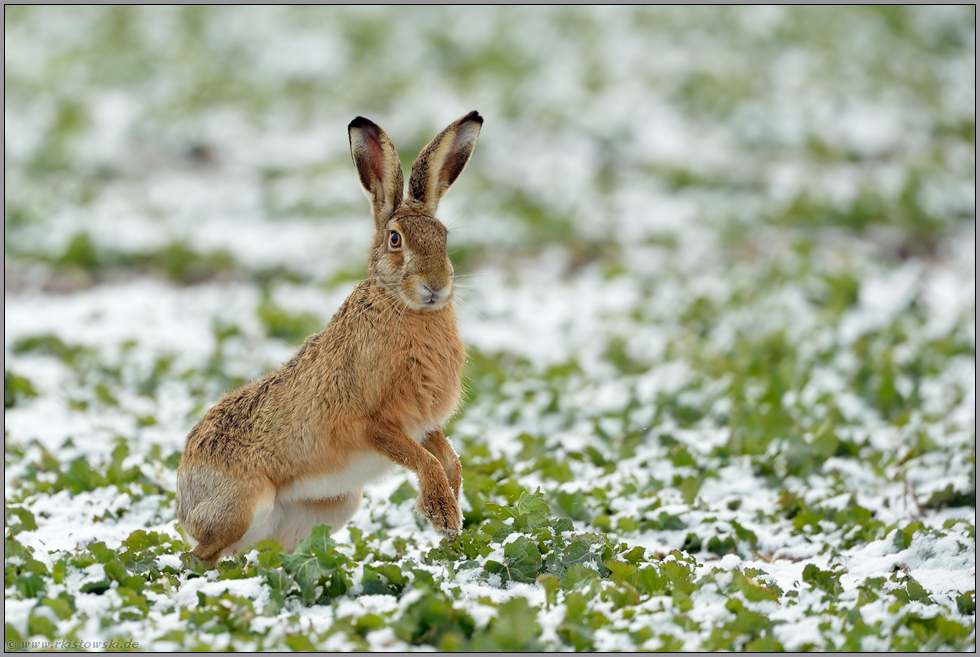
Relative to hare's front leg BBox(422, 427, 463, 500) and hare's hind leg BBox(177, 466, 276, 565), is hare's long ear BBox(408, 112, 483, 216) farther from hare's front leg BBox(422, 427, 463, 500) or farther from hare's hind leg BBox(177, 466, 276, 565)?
hare's hind leg BBox(177, 466, 276, 565)

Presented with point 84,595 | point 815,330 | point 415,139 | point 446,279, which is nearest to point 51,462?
point 84,595

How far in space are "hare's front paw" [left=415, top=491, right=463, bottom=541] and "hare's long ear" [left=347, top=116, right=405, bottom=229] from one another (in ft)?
3.93

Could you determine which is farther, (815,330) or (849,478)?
(815,330)

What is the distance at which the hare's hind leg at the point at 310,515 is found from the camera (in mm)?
4109

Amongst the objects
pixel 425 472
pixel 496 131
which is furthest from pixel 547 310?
pixel 425 472

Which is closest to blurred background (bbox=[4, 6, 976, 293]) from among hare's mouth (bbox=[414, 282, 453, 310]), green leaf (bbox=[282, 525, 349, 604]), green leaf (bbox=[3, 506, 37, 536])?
green leaf (bbox=[3, 506, 37, 536])

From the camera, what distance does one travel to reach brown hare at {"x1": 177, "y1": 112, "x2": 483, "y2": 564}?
3826mm

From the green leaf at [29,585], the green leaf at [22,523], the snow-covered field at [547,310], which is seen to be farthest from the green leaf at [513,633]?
the green leaf at [22,523]

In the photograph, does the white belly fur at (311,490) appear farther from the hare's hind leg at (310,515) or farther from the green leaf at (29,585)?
the green leaf at (29,585)

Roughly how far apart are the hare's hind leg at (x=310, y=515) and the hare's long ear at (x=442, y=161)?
4.36 feet

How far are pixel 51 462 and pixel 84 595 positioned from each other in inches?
79.9

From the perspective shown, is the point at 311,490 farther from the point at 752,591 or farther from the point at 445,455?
the point at 752,591

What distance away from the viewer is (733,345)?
8109mm

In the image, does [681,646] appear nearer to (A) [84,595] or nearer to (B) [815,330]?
(A) [84,595]
